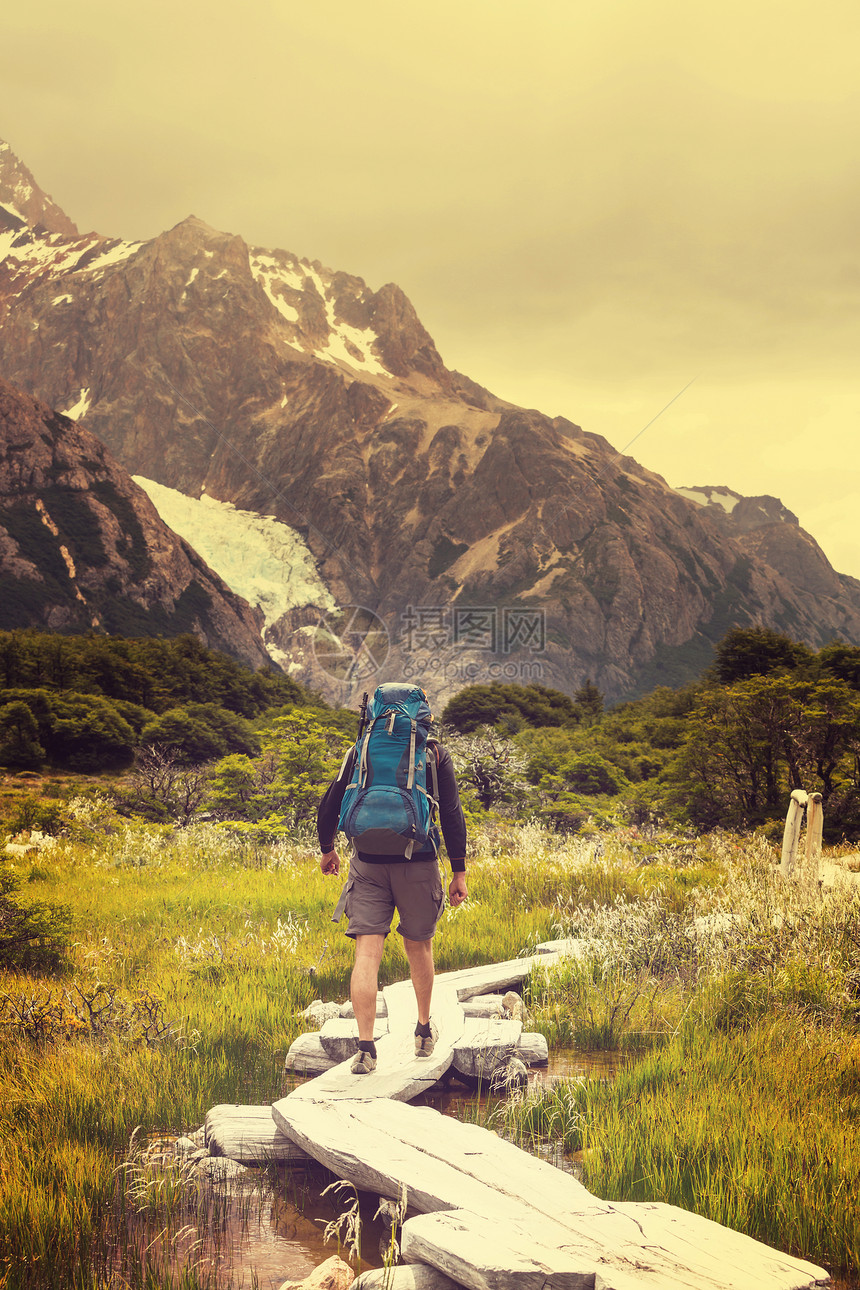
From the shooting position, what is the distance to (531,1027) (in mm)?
5457

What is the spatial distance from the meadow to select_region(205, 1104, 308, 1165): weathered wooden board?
28cm

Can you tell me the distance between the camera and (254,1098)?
4477 millimetres

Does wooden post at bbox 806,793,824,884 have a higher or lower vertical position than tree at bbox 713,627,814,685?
lower

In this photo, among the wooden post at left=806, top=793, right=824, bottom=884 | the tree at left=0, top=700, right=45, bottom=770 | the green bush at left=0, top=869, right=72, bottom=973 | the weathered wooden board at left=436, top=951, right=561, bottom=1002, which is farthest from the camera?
the tree at left=0, top=700, right=45, bottom=770

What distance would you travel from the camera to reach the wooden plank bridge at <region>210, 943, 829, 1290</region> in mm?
2715

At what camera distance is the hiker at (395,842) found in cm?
466

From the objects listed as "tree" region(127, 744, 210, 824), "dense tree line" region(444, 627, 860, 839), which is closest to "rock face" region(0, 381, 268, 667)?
"tree" region(127, 744, 210, 824)

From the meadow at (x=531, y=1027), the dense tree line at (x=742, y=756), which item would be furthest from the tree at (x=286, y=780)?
the meadow at (x=531, y=1027)

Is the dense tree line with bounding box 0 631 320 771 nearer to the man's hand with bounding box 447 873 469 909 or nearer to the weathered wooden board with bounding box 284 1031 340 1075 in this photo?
the weathered wooden board with bounding box 284 1031 340 1075

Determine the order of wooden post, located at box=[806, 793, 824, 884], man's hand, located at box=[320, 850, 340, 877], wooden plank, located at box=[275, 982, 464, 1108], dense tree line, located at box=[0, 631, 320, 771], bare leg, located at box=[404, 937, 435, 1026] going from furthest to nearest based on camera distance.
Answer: dense tree line, located at box=[0, 631, 320, 771] < wooden post, located at box=[806, 793, 824, 884] < man's hand, located at box=[320, 850, 340, 877] < bare leg, located at box=[404, 937, 435, 1026] < wooden plank, located at box=[275, 982, 464, 1108]

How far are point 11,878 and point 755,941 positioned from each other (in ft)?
17.9

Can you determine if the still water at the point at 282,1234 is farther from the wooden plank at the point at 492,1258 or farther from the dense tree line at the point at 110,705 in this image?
the dense tree line at the point at 110,705

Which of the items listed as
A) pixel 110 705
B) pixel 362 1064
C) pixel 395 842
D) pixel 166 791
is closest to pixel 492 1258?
pixel 362 1064

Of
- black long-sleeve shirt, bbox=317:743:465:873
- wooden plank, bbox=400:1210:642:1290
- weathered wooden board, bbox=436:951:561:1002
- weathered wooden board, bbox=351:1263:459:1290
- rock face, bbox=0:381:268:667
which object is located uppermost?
rock face, bbox=0:381:268:667
